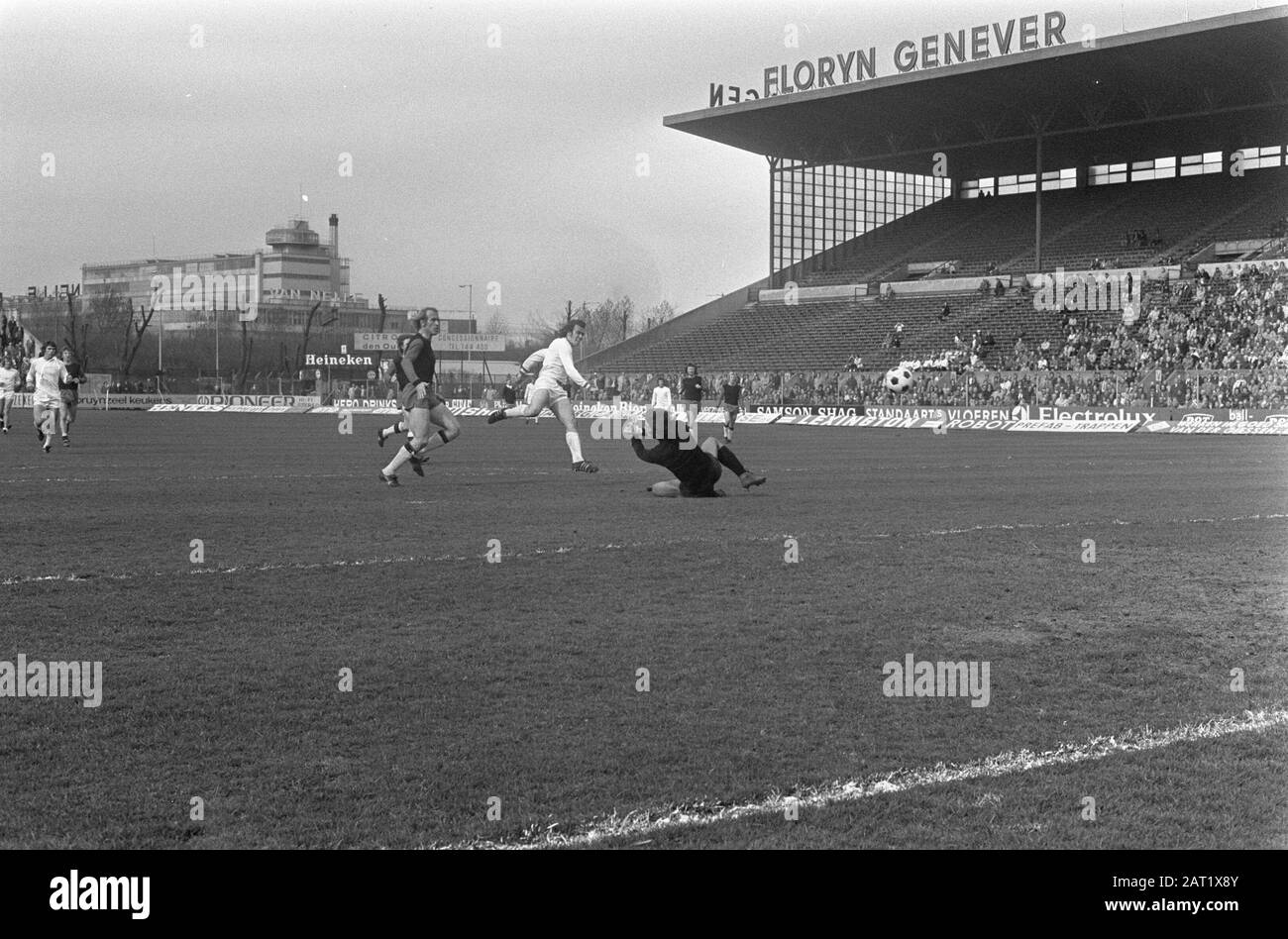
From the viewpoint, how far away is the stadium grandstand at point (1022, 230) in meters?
48.1

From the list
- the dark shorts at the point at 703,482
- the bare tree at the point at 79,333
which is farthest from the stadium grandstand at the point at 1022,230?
the bare tree at the point at 79,333

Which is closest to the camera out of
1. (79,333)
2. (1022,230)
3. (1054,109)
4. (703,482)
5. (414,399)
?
(703,482)

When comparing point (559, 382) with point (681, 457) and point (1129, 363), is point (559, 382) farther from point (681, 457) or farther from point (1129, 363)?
point (1129, 363)

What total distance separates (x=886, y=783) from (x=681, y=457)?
11.2m

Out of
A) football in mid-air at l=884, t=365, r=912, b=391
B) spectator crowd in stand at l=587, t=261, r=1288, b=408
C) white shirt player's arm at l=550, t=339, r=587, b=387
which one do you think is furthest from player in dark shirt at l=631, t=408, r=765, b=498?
football in mid-air at l=884, t=365, r=912, b=391

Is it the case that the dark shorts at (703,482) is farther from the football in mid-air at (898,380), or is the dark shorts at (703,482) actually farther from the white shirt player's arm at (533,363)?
the football in mid-air at (898,380)

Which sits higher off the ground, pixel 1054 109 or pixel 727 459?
pixel 1054 109

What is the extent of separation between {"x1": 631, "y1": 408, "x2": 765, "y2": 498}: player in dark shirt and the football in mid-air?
34.7 m

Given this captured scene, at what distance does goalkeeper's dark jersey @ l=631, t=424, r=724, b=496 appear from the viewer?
16.2 meters

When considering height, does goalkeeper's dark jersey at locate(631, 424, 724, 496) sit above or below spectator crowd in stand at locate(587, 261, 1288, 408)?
below

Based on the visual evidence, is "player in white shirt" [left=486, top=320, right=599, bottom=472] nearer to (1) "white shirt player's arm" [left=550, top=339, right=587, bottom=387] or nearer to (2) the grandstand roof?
(1) "white shirt player's arm" [left=550, top=339, right=587, bottom=387]

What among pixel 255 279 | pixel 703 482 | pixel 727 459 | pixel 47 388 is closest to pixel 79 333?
pixel 255 279

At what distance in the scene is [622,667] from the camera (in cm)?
709

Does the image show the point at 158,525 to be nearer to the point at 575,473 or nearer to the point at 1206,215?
the point at 575,473
